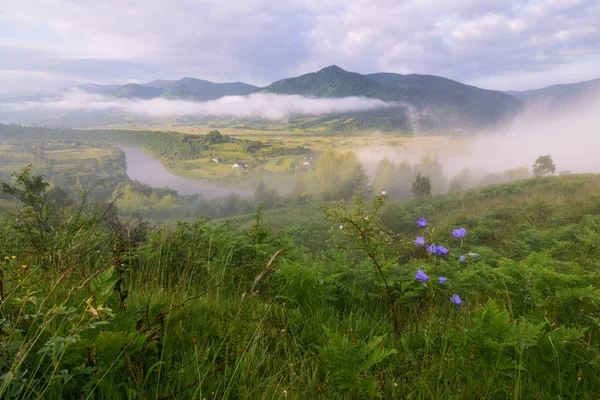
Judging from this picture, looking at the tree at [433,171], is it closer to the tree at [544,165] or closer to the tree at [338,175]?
the tree at [544,165]

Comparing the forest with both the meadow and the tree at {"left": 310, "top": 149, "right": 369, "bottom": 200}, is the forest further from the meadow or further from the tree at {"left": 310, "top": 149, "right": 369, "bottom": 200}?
the tree at {"left": 310, "top": 149, "right": 369, "bottom": 200}

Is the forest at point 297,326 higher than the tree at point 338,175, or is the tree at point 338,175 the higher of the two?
the forest at point 297,326

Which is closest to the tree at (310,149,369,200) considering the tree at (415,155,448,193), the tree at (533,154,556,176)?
the tree at (415,155,448,193)

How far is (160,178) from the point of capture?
138 meters

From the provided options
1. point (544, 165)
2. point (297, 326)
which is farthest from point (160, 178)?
point (297, 326)

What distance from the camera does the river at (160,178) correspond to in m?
117

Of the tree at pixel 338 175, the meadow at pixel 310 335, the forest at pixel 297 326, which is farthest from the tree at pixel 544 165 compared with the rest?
the meadow at pixel 310 335

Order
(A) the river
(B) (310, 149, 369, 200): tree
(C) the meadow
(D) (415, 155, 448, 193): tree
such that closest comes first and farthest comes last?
(C) the meadow
(B) (310, 149, 369, 200): tree
(D) (415, 155, 448, 193): tree
(A) the river

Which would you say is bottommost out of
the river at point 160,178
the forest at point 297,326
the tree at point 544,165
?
the river at point 160,178

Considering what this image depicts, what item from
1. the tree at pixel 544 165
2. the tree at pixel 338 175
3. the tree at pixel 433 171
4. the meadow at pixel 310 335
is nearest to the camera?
the meadow at pixel 310 335

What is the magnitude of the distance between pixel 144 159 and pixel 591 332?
188699 mm

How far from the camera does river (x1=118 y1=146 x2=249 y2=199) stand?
117300mm

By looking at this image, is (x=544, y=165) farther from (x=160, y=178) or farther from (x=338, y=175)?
(x=160, y=178)

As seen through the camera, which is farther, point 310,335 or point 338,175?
point 338,175
